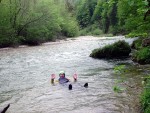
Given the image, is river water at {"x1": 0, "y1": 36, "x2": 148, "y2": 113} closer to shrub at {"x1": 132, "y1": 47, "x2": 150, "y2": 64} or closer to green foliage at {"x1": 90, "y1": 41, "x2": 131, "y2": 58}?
shrub at {"x1": 132, "y1": 47, "x2": 150, "y2": 64}

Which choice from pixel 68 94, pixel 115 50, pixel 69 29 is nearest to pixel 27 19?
pixel 69 29

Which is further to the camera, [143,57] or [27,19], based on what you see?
[27,19]

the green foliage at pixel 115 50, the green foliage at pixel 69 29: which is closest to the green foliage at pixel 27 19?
the green foliage at pixel 69 29

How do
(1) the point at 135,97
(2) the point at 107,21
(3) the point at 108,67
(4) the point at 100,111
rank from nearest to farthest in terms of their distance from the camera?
(4) the point at 100,111 < (1) the point at 135,97 < (3) the point at 108,67 < (2) the point at 107,21

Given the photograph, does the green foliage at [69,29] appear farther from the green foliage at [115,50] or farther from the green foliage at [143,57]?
the green foliage at [143,57]

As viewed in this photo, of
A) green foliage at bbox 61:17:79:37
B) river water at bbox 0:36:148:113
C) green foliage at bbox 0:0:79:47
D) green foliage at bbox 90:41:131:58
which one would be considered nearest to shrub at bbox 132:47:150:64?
river water at bbox 0:36:148:113

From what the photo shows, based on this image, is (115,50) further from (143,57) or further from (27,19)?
(27,19)

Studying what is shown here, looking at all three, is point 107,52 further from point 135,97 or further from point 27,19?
point 27,19

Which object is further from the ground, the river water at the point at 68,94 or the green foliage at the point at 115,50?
the green foliage at the point at 115,50

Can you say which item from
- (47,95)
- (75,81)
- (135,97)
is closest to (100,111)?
(135,97)

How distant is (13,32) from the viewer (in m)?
48.5

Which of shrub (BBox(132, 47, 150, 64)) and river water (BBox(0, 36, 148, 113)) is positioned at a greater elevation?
shrub (BBox(132, 47, 150, 64))

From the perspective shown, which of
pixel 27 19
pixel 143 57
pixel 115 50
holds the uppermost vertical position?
pixel 27 19

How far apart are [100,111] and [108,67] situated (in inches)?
430
